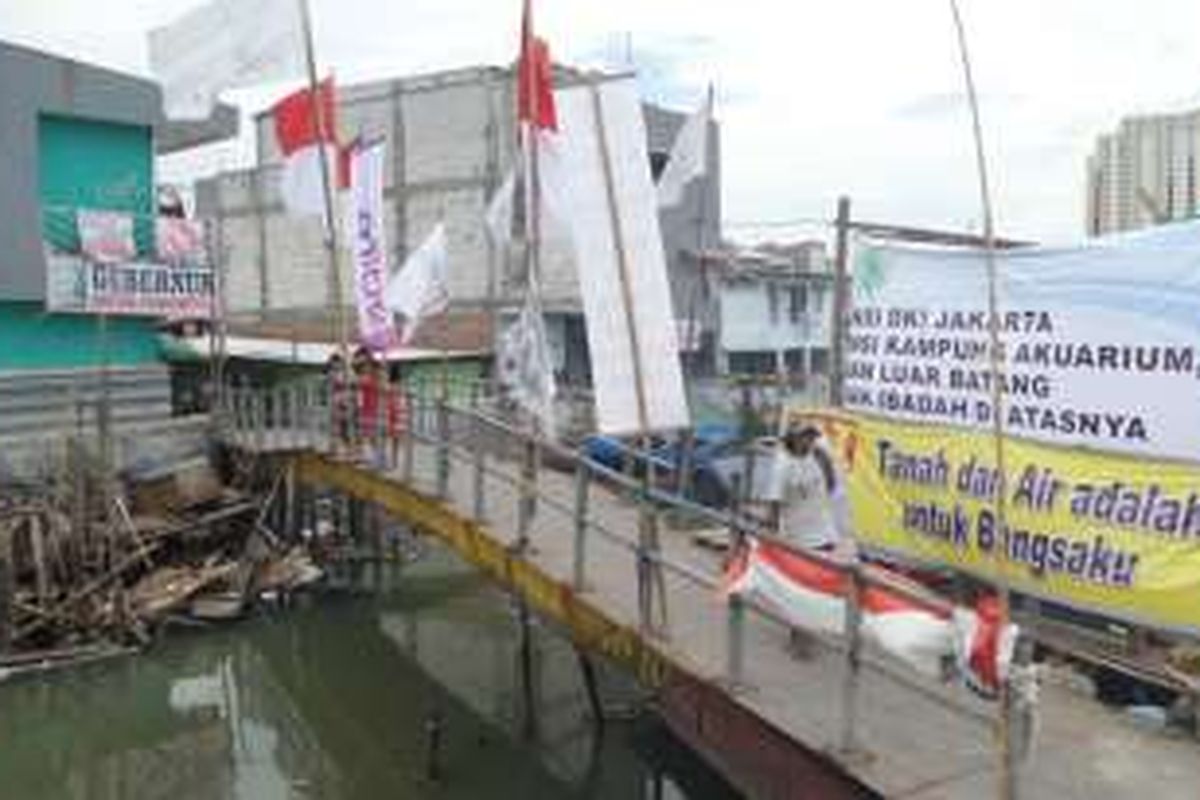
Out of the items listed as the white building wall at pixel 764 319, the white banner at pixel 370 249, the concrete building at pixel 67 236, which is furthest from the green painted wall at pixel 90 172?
the white building wall at pixel 764 319

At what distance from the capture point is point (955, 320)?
29.3 feet

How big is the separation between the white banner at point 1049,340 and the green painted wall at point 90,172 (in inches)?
545

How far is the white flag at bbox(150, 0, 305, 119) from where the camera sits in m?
14.3

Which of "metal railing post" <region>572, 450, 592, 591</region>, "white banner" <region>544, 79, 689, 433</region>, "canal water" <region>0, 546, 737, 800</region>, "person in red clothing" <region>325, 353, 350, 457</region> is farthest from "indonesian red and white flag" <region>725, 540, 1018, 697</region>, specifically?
"person in red clothing" <region>325, 353, 350, 457</region>

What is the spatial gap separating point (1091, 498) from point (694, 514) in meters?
2.28

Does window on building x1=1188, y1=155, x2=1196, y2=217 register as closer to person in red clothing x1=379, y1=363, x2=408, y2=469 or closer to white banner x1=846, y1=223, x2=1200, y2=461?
white banner x1=846, y1=223, x2=1200, y2=461

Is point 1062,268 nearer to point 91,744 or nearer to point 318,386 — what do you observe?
point 91,744

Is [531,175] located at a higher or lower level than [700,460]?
higher

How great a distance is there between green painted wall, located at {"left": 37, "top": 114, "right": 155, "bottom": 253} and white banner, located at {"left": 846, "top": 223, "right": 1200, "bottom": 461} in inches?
545

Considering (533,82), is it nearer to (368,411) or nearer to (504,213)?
(504,213)

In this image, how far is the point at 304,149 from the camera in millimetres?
16875

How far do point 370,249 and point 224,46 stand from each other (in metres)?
3.21

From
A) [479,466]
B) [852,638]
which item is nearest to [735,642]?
[852,638]

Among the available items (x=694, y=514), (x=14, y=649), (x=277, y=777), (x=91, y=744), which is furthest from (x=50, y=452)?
(x=694, y=514)
